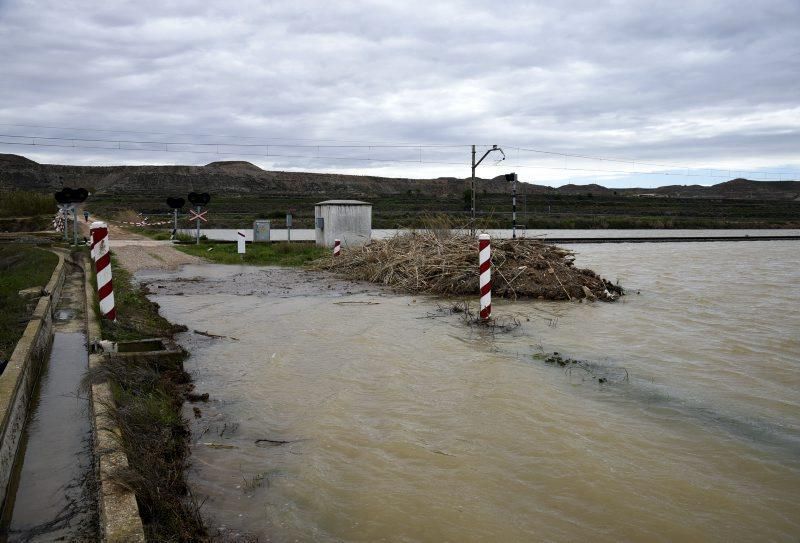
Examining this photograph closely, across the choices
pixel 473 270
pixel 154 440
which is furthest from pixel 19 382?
pixel 473 270

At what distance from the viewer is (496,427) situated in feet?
18.9

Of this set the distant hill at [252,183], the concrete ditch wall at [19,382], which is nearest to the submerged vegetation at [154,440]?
the concrete ditch wall at [19,382]

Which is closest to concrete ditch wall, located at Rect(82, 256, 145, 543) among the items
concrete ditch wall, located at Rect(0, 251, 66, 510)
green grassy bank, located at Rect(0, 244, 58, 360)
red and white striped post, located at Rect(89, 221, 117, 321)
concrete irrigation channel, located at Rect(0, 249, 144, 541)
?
concrete irrigation channel, located at Rect(0, 249, 144, 541)

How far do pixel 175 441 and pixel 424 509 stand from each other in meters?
2.07

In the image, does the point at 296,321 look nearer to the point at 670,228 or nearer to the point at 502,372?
the point at 502,372

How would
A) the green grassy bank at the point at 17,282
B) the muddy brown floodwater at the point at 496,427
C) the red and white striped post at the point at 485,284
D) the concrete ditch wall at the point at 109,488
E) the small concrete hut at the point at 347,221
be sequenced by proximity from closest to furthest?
the concrete ditch wall at the point at 109,488, the muddy brown floodwater at the point at 496,427, the green grassy bank at the point at 17,282, the red and white striped post at the point at 485,284, the small concrete hut at the point at 347,221

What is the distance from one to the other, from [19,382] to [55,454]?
1.19 m

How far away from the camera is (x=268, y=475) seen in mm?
4645

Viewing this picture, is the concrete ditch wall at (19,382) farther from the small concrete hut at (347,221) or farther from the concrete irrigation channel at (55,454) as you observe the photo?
the small concrete hut at (347,221)

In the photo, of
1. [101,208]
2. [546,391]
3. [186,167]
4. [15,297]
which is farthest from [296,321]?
[186,167]

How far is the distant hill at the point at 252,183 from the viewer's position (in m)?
104

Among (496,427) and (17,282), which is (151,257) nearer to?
(17,282)

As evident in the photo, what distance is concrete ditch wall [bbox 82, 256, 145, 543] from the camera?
3.16 metres

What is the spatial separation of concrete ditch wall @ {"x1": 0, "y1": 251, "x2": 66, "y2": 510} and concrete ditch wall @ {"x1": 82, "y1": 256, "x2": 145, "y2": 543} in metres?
0.54
